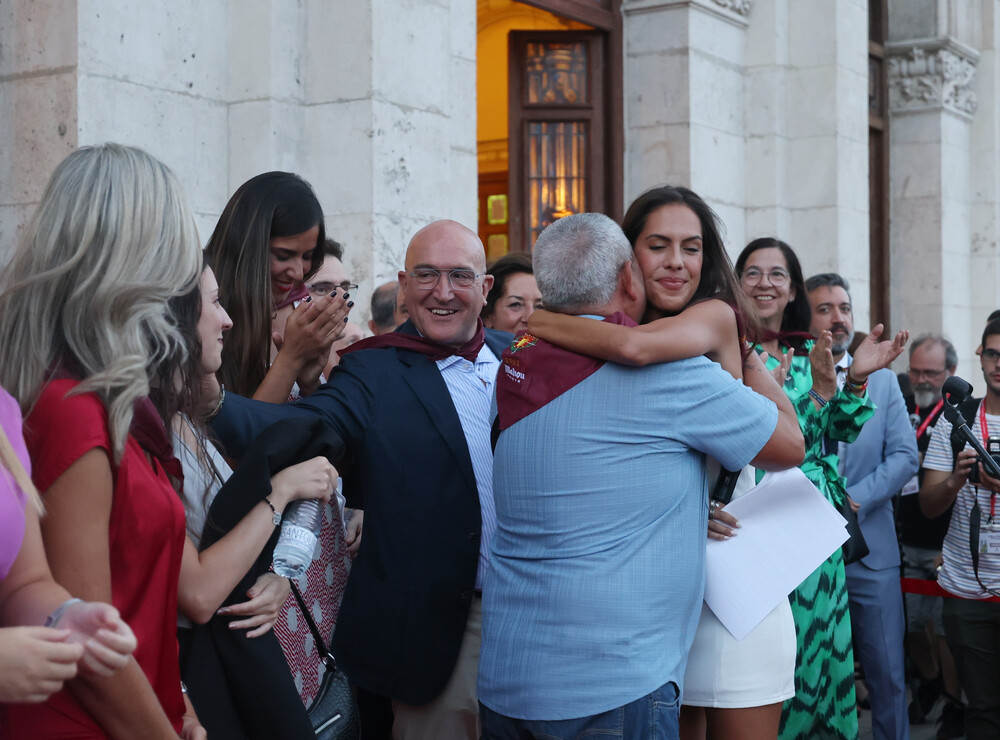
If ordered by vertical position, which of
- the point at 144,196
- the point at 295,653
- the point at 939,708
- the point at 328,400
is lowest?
the point at 939,708

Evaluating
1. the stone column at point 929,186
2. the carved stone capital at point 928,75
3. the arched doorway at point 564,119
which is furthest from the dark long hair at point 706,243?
the carved stone capital at point 928,75

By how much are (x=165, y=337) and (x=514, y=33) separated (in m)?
7.25

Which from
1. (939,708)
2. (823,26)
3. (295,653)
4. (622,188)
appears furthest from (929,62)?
(295,653)

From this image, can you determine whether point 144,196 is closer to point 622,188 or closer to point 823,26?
point 622,188

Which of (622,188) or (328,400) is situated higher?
(622,188)

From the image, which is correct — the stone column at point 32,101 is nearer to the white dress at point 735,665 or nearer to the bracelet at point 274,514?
the bracelet at point 274,514

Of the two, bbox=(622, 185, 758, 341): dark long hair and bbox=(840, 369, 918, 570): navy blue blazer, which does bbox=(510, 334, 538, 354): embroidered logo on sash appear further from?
bbox=(840, 369, 918, 570): navy blue blazer

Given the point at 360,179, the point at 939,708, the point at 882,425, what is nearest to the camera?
the point at 882,425

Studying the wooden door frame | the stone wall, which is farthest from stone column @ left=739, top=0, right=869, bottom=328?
the stone wall

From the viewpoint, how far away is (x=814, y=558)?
286 cm

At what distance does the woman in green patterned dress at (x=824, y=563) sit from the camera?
3852 mm

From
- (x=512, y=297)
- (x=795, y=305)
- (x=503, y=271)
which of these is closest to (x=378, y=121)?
(x=503, y=271)

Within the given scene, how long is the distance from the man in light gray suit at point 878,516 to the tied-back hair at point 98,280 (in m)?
3.17

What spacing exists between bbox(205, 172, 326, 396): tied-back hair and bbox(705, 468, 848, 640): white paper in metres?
1.29
